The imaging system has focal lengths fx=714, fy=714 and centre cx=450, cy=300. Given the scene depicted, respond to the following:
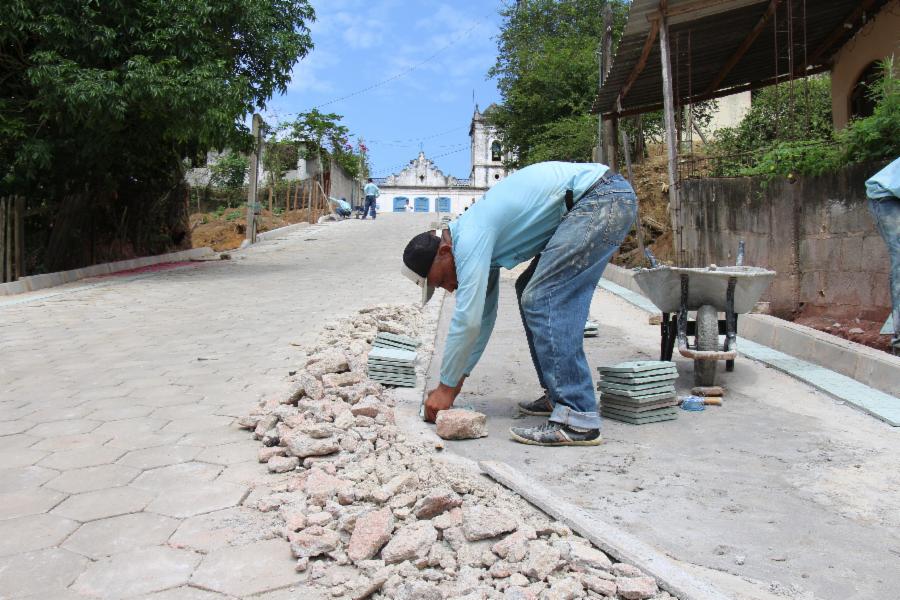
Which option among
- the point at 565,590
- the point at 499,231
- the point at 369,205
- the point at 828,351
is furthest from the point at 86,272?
the point at 369,205

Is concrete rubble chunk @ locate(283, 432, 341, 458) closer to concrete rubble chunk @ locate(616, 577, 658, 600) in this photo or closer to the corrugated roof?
concrete rubble chunk @ locate(616, 577, 658, 600)

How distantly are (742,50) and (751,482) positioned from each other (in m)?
9.39

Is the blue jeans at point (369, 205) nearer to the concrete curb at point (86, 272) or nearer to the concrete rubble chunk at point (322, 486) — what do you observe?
the concrete curb at point (86, 272)

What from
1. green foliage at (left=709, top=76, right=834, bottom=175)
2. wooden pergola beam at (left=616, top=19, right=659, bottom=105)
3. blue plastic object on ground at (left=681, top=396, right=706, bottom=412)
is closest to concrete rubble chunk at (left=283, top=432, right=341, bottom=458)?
blue plastic object on ground at (left=681, top=396, right=706, bottom=412)

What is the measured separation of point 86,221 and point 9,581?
12.5 meters

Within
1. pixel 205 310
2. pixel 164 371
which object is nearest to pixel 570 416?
pixel 164 371

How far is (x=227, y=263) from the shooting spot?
13961mm

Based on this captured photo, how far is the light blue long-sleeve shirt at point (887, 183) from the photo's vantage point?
4422 mm

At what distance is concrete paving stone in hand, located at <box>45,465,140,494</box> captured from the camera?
9.38ft

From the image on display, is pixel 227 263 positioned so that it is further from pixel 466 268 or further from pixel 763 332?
pixel 466 268

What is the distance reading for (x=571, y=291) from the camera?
3.27 meters

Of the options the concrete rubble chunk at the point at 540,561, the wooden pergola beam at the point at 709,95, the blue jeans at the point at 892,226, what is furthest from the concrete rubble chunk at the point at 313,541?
the wooden pergola beam at the point at 709,95

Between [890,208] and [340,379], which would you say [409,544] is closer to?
[340,379]

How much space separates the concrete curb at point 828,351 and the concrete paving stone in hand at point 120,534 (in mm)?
3975
